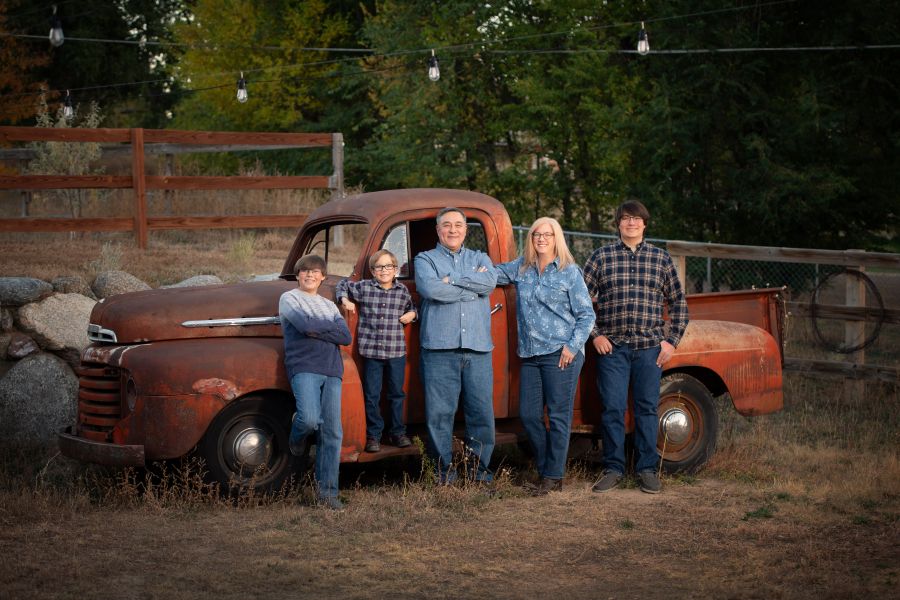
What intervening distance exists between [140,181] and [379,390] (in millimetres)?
6932

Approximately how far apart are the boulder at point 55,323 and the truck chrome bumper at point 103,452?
3152mm

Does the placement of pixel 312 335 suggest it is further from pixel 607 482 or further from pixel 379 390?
pixel 607 482

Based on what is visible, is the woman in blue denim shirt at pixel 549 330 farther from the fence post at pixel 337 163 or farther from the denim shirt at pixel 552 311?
the fence post at pixel 337 163

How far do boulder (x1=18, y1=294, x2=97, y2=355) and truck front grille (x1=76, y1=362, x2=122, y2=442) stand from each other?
2.95m

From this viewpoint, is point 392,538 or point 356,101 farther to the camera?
point 356,101

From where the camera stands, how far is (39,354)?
10.2 m

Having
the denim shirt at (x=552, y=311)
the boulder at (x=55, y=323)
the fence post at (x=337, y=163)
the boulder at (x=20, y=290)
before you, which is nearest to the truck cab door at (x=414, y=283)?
the denim shirt at (x=552, y=311)

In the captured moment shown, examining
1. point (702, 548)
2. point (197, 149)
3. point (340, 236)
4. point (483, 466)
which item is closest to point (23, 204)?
point (197, 149)

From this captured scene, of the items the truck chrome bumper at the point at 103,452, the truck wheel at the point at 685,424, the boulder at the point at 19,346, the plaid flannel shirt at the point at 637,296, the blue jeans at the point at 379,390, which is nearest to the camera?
the truck chrome bumper at the point at 103,452

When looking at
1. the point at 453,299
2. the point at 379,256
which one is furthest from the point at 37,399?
the point at 453,299

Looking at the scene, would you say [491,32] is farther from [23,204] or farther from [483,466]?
[483,466]

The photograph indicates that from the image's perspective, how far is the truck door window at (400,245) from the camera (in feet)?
24.7

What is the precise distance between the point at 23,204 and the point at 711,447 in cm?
1382

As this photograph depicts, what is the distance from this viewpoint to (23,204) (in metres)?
18.4
